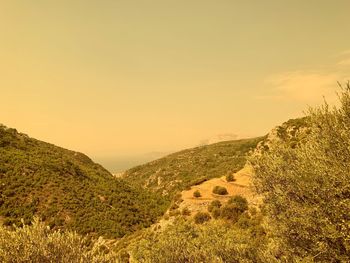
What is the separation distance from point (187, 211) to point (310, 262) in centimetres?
2949

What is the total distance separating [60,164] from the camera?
76625 millimetres

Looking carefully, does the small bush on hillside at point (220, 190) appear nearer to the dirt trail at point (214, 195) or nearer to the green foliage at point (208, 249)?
the dirt trail at point (214, 195)

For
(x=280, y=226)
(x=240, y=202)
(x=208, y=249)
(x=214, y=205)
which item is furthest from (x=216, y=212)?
(x=280, y=226)

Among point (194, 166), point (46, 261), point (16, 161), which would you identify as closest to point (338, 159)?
point (46, 261)

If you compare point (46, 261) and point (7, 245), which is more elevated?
point (7, 245)

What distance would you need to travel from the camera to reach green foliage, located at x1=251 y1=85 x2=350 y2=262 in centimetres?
1722

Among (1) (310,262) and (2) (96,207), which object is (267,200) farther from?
(2) (96,207)

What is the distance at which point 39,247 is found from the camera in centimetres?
1616

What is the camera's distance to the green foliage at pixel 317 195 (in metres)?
17.2

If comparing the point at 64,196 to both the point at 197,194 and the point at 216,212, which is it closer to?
the point at 197,194

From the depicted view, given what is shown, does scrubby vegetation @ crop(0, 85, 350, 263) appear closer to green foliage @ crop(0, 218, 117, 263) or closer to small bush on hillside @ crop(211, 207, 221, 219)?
green foliage @ crop(0, 218, 117, 263)

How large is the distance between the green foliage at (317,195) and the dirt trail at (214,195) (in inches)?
822

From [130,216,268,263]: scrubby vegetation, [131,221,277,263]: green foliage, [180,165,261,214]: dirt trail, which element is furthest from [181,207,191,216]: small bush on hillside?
[131,221,277,263]: green foliage

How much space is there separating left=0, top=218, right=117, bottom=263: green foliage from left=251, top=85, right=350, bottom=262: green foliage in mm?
11700
